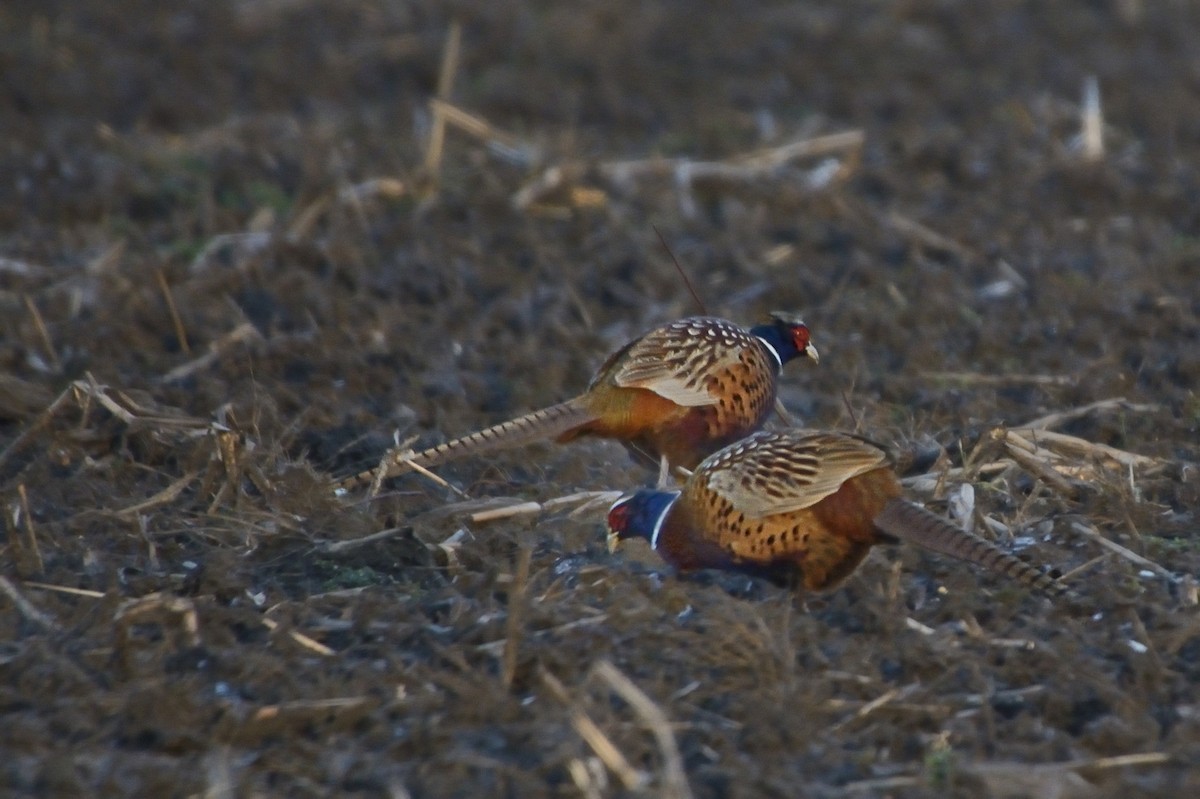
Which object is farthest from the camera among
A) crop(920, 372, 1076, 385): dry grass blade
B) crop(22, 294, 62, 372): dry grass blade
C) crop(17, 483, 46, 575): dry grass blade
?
crop(22, 294, 62, 372): dry grass blade

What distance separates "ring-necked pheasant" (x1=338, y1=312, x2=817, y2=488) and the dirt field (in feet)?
0.68

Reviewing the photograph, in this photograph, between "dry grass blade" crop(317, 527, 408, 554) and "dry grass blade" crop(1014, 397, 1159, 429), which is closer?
"dry grass blade" crop(317, 527, 408, 554)

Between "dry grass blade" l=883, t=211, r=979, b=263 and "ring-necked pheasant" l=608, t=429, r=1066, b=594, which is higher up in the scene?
"ring-necked pheasant" l=608, t=429, r=1066, b=594

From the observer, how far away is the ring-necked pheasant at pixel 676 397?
5031mm

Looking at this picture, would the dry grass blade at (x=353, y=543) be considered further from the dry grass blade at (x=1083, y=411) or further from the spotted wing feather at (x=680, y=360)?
the dry grass blade at (x=1083, y=411)

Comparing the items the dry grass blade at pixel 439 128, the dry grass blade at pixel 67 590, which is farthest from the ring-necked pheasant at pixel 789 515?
the dry grass blade at pixel 439 128

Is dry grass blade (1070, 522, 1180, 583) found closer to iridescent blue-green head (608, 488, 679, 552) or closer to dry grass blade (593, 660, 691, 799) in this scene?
iridescent blue-green head (608, 488, 679, 552)

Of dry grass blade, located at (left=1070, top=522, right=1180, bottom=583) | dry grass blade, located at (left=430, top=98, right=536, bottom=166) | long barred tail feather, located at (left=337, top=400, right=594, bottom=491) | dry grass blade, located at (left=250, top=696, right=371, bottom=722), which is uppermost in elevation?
dry grass blade, located at (left=250, top=696, right=371, bottom=722)

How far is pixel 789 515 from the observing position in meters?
4.30

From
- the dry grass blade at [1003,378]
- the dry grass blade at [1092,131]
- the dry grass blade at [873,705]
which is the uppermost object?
the dry grass blade at [873,705]

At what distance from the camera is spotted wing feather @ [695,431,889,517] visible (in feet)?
14.0

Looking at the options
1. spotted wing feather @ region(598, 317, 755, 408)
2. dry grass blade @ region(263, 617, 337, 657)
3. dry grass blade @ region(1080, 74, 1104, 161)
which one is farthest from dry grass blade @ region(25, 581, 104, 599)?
dry grass blade @ region(1080, 74, 1104, 161)

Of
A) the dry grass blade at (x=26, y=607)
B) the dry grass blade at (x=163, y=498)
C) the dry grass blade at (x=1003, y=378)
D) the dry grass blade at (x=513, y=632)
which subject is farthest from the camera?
the dry grass blade at (x=1003, y=378)

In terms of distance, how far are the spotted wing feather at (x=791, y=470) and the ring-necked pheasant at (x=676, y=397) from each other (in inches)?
24.7
